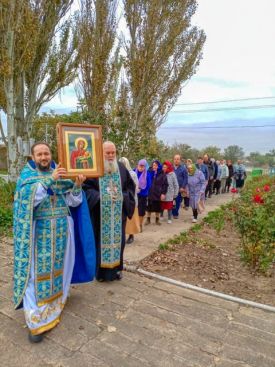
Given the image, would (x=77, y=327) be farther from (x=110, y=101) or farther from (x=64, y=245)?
(x=110, y=101)

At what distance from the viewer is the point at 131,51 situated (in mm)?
11438

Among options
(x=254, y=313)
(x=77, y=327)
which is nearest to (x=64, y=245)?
(x=77, y=327)

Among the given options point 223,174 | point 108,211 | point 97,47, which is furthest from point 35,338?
point 223,174

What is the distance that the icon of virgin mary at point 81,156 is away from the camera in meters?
2.90

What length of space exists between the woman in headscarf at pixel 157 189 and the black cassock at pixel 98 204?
11.0 feet

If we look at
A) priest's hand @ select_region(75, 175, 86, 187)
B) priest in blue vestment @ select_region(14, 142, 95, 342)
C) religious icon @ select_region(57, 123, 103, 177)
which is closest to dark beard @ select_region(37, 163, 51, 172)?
priest in blue vestment @ select_region(14, 142, 95, 342)

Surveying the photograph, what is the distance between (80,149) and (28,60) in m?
7.43

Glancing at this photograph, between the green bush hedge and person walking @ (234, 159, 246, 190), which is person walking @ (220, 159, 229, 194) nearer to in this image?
person walking @ (234, 159, 246, 190)

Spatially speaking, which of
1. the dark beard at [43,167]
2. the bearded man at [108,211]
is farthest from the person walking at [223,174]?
the dark beard at [43,167]

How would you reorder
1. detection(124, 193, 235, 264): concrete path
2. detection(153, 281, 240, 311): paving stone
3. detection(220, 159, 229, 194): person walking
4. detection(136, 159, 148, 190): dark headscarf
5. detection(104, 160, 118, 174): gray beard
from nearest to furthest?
detection(153, 281, 240, 311): paving stone
detection(104, 160, 118, 174): gray beard
detection(124, 193, 235, 264): concrete path
detection(136, 159, 148, 190): dark headscarf
detection(220, 159, 229, 194): person walking

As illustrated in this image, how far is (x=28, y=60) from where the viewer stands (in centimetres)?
902

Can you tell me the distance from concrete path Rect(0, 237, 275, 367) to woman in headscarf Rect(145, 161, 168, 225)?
3.76 m

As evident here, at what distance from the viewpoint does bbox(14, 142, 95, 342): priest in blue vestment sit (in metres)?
2.75

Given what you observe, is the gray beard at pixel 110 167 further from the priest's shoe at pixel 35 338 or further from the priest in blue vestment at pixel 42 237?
the priest's shoe at pixel 35 338
